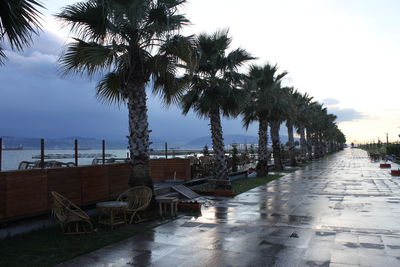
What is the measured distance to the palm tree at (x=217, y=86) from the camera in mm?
12891

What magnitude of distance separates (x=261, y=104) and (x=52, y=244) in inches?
616

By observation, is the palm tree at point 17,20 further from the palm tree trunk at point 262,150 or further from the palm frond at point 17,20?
the palm tree trunk at point 262,150

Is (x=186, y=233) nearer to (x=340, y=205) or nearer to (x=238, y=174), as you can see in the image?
(x=340, y=205)

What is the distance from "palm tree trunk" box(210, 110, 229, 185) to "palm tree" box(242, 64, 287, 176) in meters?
6.09

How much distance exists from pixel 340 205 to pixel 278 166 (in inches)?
610

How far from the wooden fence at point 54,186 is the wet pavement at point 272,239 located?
2.35m

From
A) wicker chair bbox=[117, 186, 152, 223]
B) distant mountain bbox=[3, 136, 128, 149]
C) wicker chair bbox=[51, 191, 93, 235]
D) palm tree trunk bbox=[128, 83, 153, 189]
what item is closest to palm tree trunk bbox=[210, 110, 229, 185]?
distant mountain bbox=[3, 136, 128, 149]

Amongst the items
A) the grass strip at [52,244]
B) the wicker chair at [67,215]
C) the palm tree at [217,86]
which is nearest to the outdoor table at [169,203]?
the grass strip at [52,244]

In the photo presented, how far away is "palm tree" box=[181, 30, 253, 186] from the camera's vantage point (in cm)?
1289

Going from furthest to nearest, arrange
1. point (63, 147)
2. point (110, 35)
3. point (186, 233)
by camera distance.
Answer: point (63, 147) < point (110, 35) < point (186, 233)

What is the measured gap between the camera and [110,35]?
8359 mm

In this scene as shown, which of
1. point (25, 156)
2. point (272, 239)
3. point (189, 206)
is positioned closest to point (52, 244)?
point (272, 239)

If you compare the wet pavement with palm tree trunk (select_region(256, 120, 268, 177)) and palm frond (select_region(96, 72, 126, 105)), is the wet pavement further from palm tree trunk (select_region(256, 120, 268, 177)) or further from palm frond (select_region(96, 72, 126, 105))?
palm tree trunk (select_region(256, 120, 268, 177))

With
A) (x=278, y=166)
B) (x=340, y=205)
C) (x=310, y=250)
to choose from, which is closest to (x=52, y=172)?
(x=310, y=250)
